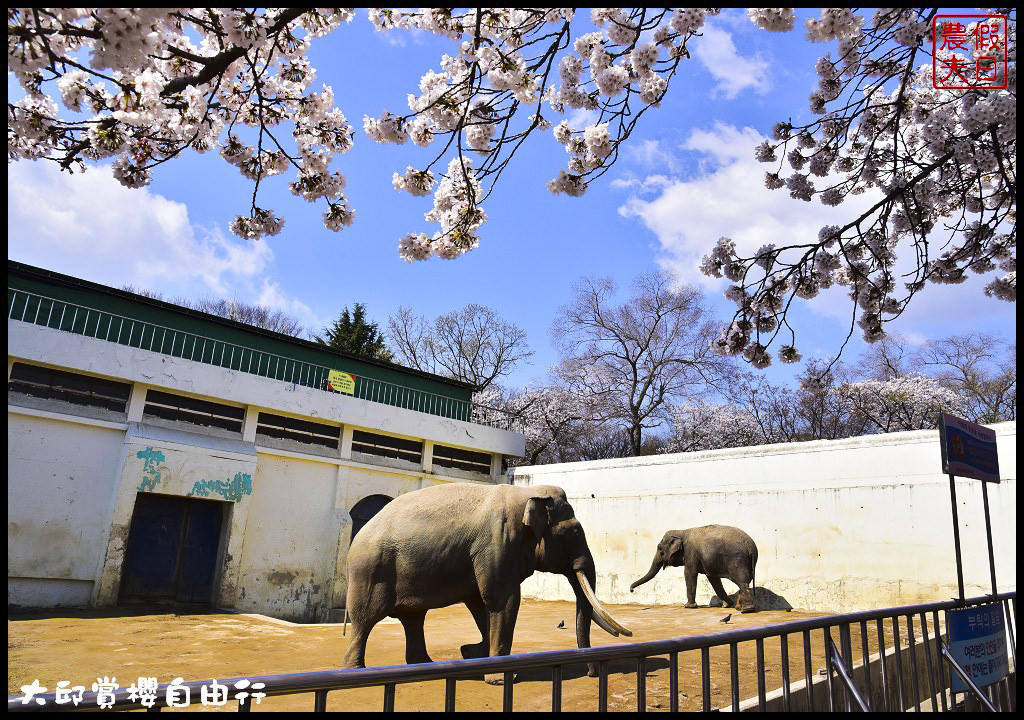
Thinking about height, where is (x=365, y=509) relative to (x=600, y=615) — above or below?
above

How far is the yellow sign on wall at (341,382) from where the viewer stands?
18.3 metres

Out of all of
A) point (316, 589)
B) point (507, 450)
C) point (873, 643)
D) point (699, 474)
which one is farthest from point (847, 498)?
point (316, 589)

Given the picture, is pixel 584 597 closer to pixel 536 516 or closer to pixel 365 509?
pixel 536 516

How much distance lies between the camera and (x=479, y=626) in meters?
6.64

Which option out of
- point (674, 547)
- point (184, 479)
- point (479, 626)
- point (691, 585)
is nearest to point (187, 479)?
point (184, 479)

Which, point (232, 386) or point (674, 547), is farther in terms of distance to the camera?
point (232, 386)

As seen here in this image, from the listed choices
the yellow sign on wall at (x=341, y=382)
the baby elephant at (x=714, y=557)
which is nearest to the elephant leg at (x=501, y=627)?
the baby elephant at (x=714, y=557)

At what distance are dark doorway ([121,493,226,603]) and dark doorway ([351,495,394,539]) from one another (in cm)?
343

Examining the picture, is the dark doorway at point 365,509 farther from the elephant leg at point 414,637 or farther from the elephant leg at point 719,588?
the elephant leg at point 414,637

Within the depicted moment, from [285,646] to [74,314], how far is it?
420 inches

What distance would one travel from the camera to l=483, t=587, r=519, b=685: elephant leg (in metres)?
5.94

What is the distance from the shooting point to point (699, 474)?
1570 centimetres

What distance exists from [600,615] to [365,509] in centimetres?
1267

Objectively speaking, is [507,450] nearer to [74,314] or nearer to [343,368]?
[343,368]
